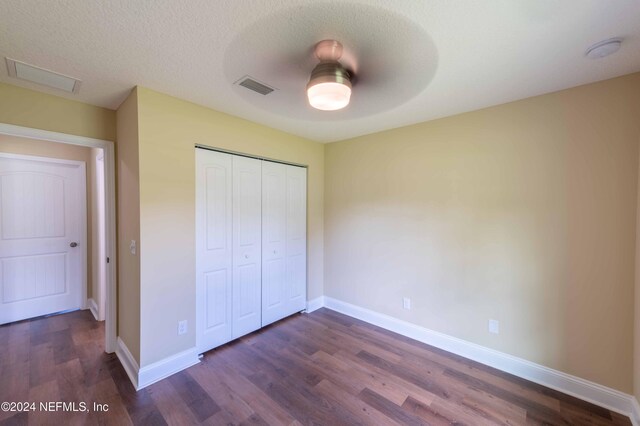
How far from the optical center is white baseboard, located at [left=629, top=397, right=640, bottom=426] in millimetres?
1641

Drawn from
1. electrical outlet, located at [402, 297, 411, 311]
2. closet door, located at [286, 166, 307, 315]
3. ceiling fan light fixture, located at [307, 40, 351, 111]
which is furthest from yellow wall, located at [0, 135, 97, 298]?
electrical outlet, located at [402, 297, 411, 311]

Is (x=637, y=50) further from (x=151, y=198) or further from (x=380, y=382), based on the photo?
(x=151, y=198)

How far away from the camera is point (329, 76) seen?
4.62ft

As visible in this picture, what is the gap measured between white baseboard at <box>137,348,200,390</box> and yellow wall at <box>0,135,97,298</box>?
2.29 meters

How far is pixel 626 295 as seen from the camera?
5.83 ft

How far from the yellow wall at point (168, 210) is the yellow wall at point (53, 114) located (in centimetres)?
70

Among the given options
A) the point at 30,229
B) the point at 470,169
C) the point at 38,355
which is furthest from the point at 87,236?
the point at 470,169

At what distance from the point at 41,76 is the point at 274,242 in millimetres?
2373

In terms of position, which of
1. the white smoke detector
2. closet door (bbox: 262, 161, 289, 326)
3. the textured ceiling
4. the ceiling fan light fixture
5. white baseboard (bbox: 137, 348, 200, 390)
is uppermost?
the textured ceiling

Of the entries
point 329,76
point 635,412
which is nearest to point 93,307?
point 329,76

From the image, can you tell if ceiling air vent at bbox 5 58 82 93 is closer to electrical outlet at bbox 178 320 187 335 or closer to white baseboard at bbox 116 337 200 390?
electrical outlet at bbox 178 320 187 335

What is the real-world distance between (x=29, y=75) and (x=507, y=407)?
418 cm

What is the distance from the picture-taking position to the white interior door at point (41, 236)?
2973 millimetres

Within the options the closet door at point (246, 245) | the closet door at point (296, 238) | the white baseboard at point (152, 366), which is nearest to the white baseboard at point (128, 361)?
the white baseboard at point (152, 366)
